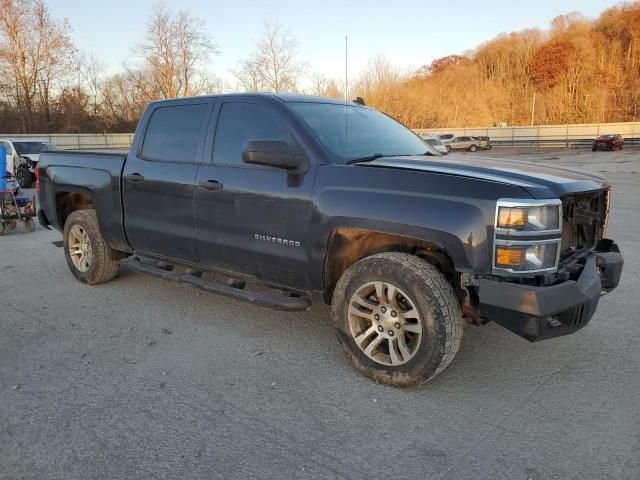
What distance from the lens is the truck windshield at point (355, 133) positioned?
153 inches

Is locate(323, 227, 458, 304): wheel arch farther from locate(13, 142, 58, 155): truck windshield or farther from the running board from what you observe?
locate(13, 142, 58, 155): truck windshield

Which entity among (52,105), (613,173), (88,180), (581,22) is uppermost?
(581,22)

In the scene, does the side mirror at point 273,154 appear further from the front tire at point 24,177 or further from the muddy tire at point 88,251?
the front tire at point 24,177

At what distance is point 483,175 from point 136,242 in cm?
335

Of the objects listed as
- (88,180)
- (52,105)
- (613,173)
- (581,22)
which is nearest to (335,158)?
(88,180)

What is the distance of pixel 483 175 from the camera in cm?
317

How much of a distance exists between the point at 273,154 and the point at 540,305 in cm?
192

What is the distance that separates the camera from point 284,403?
3.22 m

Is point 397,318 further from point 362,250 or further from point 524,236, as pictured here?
point 524,236

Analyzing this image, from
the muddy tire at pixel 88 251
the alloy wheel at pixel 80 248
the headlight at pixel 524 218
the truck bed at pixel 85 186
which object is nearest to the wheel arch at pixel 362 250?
the headlight at pixel 524 218

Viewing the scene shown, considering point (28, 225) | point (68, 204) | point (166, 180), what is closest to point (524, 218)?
point (166, 180)

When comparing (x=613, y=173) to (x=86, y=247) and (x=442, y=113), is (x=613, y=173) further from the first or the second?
(x=442, y=113)

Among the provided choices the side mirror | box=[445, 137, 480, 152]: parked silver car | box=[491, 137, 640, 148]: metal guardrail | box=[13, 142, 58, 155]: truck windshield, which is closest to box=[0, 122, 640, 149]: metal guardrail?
box=[491, 137, 640, 148]: metal guardrail

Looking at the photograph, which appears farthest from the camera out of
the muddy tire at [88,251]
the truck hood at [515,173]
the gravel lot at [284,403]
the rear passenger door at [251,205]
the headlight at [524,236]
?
the muddy tire at [88,251]
